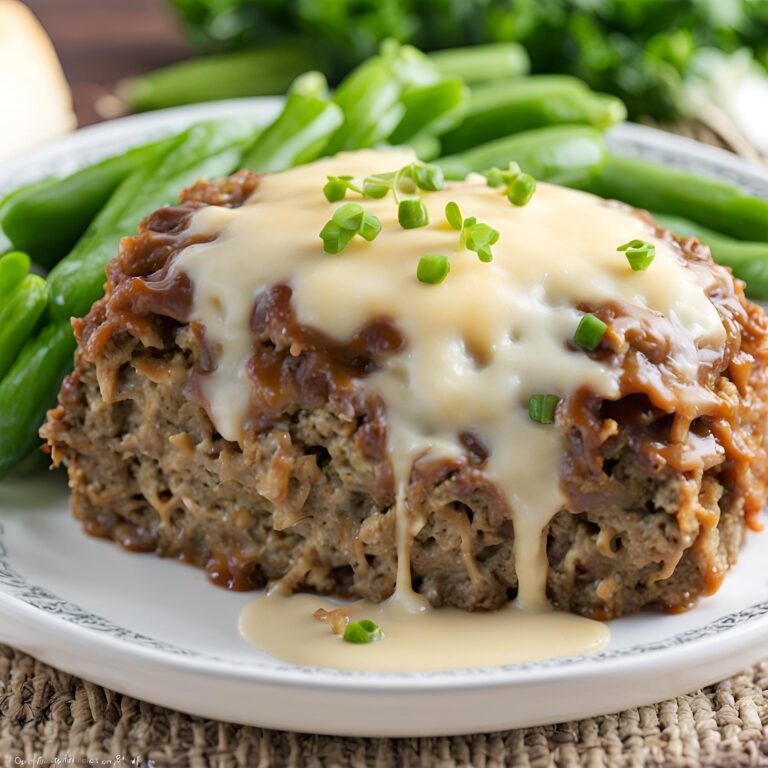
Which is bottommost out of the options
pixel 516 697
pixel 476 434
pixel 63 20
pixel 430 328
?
pixel 63 20

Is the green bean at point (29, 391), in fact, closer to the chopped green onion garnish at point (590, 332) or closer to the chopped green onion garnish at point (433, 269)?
the chopped green onion garnish at point (433, 269)

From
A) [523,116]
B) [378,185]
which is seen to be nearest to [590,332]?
[378,185]

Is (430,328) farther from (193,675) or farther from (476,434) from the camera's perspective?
(193,675)

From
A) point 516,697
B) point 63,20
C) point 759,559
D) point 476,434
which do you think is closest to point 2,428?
point 476,434

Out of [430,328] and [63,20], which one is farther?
[63,20]

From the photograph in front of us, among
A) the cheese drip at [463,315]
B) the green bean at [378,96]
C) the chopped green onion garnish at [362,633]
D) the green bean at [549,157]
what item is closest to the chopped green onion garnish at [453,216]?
the cheese drip at [463,315]

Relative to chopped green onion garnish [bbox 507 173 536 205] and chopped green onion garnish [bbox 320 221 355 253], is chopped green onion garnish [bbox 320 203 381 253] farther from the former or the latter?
chopped green onion garnish [bbox 507 173 536 205]
